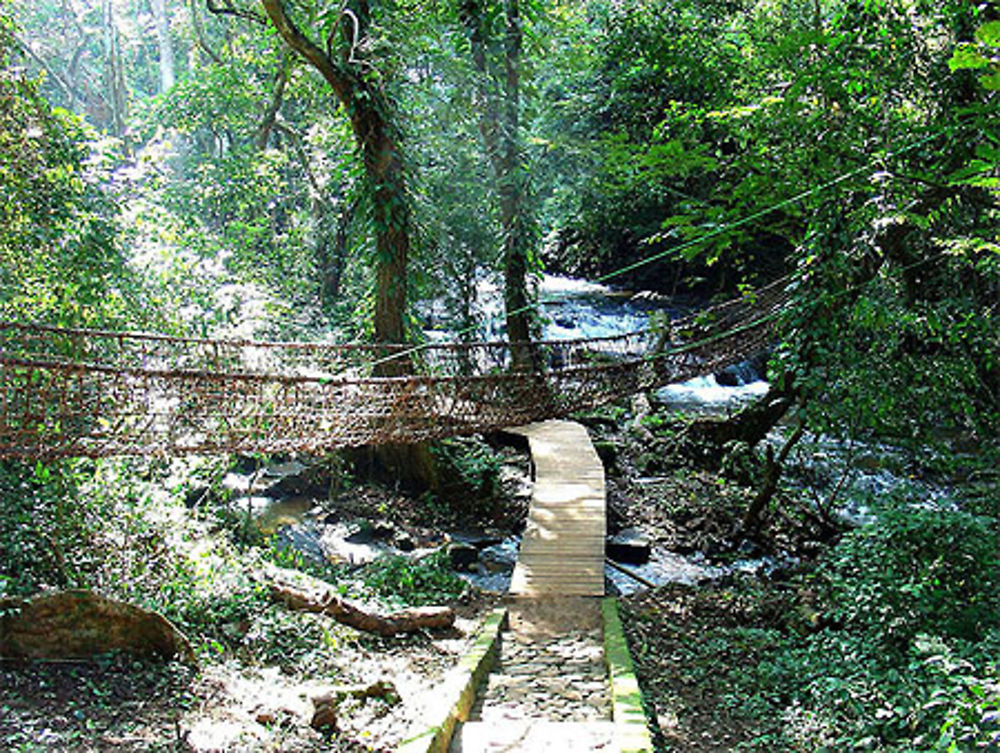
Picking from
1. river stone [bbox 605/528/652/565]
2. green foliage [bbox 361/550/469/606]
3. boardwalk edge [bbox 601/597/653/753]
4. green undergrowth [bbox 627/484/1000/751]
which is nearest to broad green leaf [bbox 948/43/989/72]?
green undergrowth [bbox 627/484/1000/751]

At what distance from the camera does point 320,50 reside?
4.90m

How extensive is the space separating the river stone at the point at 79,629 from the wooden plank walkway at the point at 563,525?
70.8 inches

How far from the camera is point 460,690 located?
2645mm

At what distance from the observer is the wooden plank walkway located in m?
4.04

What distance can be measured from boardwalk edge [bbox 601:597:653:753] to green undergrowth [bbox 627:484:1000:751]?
0.59 ft

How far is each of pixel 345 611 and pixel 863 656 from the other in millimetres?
2098

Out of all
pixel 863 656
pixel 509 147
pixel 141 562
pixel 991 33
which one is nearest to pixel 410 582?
pixel 141 562

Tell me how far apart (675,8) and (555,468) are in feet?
16.0

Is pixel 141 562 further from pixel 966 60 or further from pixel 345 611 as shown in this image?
pixel 966 60

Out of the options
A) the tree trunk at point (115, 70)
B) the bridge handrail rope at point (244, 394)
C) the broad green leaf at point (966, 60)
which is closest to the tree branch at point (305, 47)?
the bridge handrail rope at point (244, 394)

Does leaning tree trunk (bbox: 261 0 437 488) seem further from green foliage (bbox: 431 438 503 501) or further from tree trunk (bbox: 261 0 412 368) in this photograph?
green foliage (bbox: 431 438 503 501)

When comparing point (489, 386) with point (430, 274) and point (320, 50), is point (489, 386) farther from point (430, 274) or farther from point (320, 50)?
point (320, 50)

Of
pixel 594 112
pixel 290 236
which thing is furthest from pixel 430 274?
pixel 594 112

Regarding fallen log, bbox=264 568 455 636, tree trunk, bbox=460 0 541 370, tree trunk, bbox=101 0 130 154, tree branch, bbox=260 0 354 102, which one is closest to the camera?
fallen log, bbox=264 568 455 636
